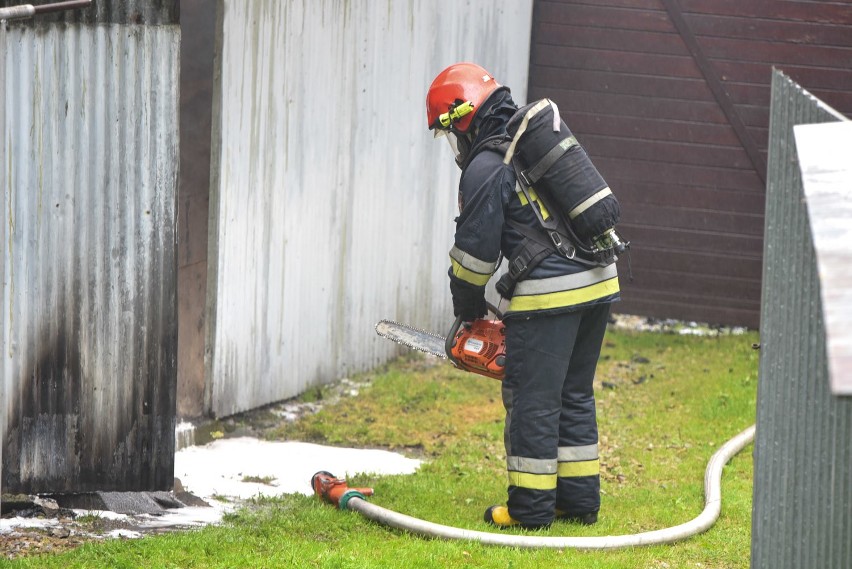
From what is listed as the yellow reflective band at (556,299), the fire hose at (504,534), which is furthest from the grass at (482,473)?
the yellow reflective band at (556,299)

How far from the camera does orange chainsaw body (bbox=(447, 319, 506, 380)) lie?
538cm

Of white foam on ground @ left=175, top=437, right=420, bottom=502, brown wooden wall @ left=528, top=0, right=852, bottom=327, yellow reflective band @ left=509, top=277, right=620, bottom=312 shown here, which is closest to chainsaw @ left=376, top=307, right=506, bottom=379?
yellow reflective band @ left=509, top=277, right=620, bottom=312

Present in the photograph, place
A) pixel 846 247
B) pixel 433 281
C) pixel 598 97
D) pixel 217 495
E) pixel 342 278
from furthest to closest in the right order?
pixel 598 97, pixel 433 281, pixel 342 278, pixel 217 495, pixel 846 247

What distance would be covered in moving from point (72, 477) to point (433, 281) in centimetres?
451

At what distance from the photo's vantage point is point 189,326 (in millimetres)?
6738

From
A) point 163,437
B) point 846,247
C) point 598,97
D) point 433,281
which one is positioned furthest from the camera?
point 598,97

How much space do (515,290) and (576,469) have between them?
0.92m

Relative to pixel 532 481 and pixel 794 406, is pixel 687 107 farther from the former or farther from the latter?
pixel 794 406

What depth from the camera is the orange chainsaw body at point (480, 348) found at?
538 centimetres

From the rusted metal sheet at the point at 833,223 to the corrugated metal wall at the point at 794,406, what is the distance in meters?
0.23

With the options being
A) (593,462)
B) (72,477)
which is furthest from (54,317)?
(593,462)

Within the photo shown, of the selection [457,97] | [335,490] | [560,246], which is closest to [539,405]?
[560,246]

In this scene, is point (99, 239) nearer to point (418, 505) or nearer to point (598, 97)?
point (418, 505)

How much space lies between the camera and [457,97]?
5.25 meters
